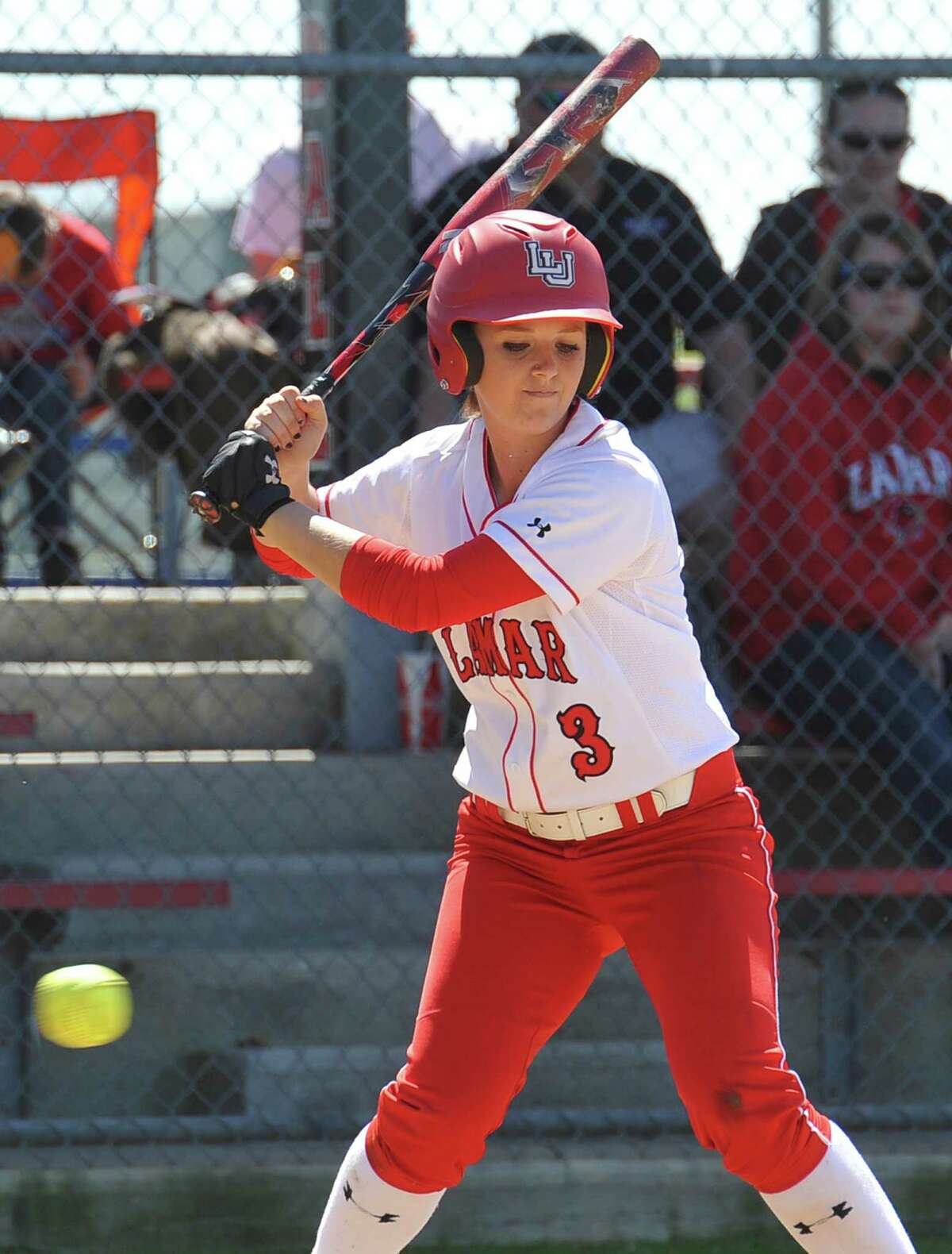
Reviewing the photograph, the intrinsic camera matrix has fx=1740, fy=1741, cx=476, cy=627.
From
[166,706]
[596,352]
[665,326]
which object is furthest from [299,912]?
[596,352]

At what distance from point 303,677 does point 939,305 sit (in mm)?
1704

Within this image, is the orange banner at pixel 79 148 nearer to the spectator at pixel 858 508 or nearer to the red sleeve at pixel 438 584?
the spectator at pixel 858 508

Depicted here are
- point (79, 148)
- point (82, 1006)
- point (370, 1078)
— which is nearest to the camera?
point (82, 1006)

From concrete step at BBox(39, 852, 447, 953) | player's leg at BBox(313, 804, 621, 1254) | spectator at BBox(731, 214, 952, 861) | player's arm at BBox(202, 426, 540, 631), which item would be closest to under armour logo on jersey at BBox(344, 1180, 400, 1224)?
player's leg at BBox(313, 804, 621, 1254)

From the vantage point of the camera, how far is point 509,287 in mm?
2398

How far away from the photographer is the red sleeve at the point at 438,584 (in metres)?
2.36

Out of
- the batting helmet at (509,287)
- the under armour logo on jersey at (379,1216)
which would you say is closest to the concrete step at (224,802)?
the under armour logo on jersey at (379,1216)

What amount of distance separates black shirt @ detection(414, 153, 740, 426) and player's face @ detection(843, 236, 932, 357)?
0.28 metres

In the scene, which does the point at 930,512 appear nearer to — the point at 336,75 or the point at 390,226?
the point at 390,226

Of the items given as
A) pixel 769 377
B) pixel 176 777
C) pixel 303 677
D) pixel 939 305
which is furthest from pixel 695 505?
pixel 176 777

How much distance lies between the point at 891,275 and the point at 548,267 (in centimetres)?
166

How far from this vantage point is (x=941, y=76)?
11.4ft

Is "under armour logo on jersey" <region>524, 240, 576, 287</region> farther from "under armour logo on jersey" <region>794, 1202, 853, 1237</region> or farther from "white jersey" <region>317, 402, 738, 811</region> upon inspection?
"under armour logo on jersey" <region>794, 1202, 853, 1237</region>

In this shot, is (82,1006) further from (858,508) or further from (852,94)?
(852,94)
